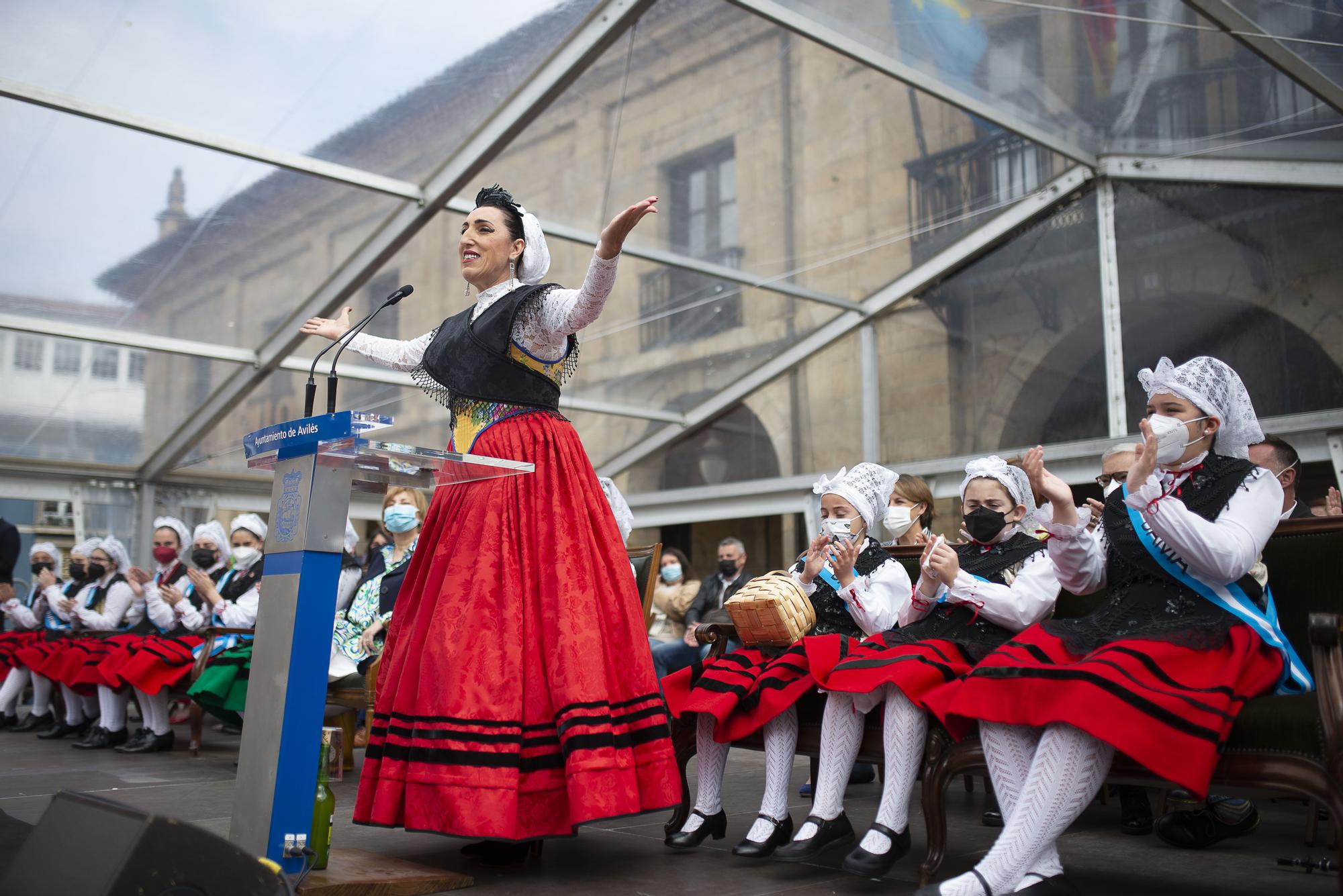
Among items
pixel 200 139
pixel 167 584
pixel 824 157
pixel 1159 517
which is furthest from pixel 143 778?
pixel 824 157

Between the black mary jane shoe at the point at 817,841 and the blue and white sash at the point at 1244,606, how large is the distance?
111 centimetres

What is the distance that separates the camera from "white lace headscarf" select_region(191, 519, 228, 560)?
267 inches

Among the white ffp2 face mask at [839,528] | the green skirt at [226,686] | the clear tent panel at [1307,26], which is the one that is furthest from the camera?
the clear tent panel at [1307,26]

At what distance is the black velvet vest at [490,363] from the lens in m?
3.04

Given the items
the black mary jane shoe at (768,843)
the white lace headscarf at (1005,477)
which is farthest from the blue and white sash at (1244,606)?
the black mary jane shoe at (768,843)

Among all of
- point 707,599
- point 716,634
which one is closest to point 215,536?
point 707,599

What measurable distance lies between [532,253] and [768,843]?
1793mm

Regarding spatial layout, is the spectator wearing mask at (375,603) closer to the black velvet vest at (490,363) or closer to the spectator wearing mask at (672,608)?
the black velvet vest at (490,363)

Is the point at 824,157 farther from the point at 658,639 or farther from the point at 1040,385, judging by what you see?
the point at 658,639

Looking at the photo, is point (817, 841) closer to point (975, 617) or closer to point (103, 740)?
point (975, 617)

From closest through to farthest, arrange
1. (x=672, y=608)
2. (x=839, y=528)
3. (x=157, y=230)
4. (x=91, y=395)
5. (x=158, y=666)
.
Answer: (x=839, y=528)
(x=158, y=666)
(x=157, y=230)
(x=672, y=608)
(x=91, y=395)

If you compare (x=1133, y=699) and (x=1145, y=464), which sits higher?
(x=1145, y=464)

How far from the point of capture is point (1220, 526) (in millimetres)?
2482

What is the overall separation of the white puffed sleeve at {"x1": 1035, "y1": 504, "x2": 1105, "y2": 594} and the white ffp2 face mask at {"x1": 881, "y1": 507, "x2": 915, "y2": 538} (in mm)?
1244
